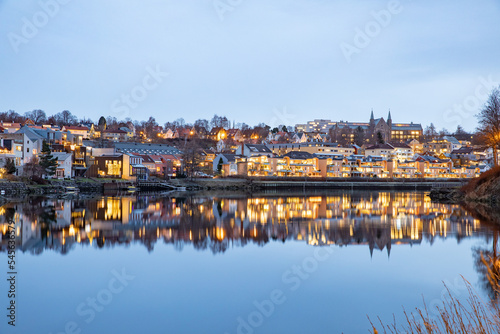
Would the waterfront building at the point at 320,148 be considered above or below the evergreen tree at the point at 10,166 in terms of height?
above

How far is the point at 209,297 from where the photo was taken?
35.8 feet

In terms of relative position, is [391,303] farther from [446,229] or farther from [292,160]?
[292,160]

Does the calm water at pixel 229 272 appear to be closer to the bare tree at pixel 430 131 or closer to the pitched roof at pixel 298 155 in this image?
the pitched roof at pixel 298 155

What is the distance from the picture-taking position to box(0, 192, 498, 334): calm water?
953cm

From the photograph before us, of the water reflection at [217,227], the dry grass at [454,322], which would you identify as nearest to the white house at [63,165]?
the water reflection at [217,227]

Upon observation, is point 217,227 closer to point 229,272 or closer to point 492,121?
point 229,272

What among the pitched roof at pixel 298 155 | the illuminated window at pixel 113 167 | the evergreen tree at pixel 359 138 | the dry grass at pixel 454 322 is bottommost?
the dry grass at pixel 454 322

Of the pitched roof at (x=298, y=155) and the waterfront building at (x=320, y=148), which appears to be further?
the waterfront building at (x=320, y=148)

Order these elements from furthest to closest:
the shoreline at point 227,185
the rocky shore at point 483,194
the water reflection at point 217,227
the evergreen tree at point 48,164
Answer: the evergreen tree at point 48,164
the shoreline at point 227,185
the rocky shore at point 483,194
the water reflection at point 217,227

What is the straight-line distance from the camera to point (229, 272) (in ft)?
43.9

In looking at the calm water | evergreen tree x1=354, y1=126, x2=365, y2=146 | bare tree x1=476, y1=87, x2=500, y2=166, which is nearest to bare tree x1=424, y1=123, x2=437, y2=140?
evergreen tree x1=354, y1=126, x2=365, y2=146

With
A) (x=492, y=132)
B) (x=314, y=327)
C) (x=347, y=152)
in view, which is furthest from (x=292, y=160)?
(x=314, y=327)

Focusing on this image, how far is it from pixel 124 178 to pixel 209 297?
1975 inches

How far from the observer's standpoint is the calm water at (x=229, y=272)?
9.53 m
